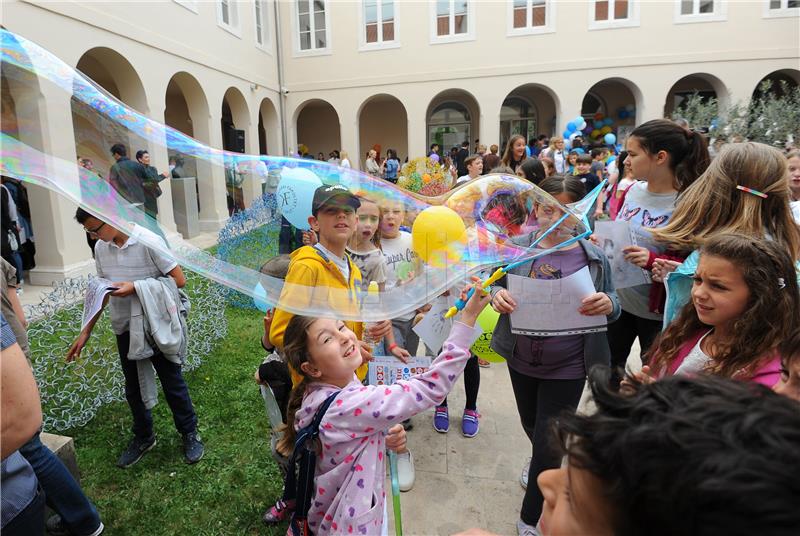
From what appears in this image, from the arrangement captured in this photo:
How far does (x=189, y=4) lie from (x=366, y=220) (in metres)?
12.1

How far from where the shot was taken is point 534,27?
16.0 m

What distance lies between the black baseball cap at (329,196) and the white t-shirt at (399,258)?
36cm

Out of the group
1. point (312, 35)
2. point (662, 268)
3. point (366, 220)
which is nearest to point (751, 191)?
point (662, 268)

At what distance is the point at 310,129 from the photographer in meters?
21.9

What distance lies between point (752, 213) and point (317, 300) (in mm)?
1758

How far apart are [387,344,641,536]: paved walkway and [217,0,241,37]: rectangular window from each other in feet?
43.8

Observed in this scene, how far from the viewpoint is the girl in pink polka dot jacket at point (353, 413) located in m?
1.35

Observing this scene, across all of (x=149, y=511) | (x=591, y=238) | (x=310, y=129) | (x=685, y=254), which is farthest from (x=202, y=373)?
(x=310, y=129)

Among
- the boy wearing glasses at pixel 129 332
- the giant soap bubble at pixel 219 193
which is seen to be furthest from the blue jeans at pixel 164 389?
the giant soap bubble at pixel 219 193

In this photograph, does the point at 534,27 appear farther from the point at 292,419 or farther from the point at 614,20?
the point at 292,419

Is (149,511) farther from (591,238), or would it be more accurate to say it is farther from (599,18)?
(599,18)

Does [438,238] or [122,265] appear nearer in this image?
[438,238]

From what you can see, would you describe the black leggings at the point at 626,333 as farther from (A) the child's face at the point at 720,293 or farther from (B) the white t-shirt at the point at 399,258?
(B) the white t-shirt at the point at 399,258

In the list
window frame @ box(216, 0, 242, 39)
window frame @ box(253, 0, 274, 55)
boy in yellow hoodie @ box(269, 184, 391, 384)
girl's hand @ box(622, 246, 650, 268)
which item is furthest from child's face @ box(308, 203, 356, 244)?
window frame @ box(253, 0, 274, 55)
